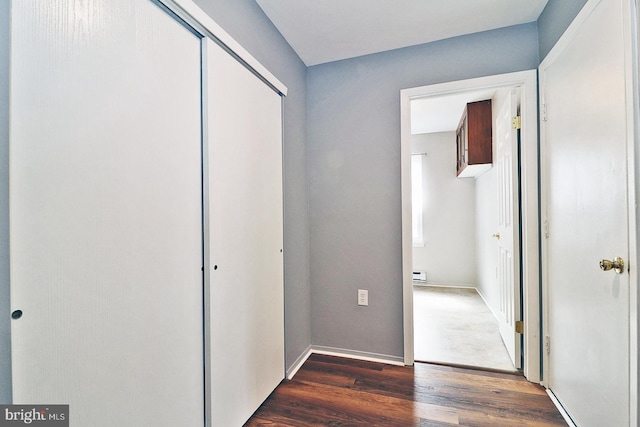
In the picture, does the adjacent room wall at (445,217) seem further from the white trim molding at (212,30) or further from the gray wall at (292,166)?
the white trim molding at (212,30)

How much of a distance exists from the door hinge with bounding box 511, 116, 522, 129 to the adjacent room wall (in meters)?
2.57

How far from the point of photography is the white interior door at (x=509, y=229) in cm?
205

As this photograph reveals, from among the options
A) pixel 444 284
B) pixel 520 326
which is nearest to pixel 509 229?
pixel 520 326

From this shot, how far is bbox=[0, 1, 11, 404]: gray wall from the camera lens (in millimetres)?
681

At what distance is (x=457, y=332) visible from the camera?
9.01 ft

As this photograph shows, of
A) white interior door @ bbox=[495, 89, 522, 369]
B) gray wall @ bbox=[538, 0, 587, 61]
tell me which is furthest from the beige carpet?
gray wall @ bbox=[538, 0, 587, 61]

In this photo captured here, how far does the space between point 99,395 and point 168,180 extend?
724 mm

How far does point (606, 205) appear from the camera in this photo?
123cm

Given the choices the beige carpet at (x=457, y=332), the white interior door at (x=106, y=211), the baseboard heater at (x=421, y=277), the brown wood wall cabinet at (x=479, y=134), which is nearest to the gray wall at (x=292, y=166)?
the white interior door at (x=106, y=211)

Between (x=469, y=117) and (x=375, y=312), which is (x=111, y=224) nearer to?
(x=375, y=312)

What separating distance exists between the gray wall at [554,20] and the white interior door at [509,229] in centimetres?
33

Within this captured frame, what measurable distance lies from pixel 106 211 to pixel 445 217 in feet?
14.8

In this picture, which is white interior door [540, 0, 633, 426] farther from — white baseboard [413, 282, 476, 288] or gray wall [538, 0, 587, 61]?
white baseboard [413, 282, 476, 288]

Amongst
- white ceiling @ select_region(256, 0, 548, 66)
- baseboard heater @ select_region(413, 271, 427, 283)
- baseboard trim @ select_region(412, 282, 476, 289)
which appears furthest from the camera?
baseboard heater @ select_region(413, 271, 427, 283)
